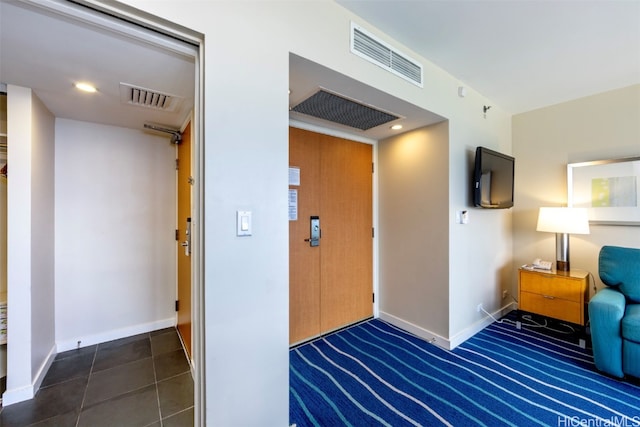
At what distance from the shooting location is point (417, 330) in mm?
2637

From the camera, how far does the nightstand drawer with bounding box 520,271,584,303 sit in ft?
7.81

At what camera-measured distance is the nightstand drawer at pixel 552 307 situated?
7.82ft

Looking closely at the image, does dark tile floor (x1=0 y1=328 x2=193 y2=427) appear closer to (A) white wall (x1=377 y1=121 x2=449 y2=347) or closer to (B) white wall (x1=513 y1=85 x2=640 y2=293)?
(A) white wall (x1=377 y1=121 x2=449 y2=347)

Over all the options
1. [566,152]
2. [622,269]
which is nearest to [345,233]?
[622,269]

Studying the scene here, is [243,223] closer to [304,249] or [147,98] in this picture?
[304,249]

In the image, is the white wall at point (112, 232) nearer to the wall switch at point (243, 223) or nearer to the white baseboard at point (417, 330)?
the wall switch at point (243, 223)

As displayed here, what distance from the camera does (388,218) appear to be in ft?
9.64

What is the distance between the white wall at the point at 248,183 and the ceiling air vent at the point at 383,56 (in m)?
0.20

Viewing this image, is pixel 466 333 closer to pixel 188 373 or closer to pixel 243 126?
pixel 188 373

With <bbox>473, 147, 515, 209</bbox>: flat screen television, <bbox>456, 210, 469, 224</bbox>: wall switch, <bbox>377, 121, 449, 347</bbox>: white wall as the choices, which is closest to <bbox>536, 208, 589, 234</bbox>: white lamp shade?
<bbox>473, 147, 515, 209</bbox>: flat screen television

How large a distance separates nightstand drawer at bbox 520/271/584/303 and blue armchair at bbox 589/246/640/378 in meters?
0.21

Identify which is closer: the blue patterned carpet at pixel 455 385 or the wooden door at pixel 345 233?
the blue patterned carpet at pixel 455 385

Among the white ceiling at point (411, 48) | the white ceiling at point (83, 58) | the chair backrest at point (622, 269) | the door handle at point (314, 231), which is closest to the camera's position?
the white ceiling at point (83, 58)

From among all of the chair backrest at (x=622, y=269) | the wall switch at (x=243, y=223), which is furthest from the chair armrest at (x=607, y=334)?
the wall switch at (x=243, y=223)
